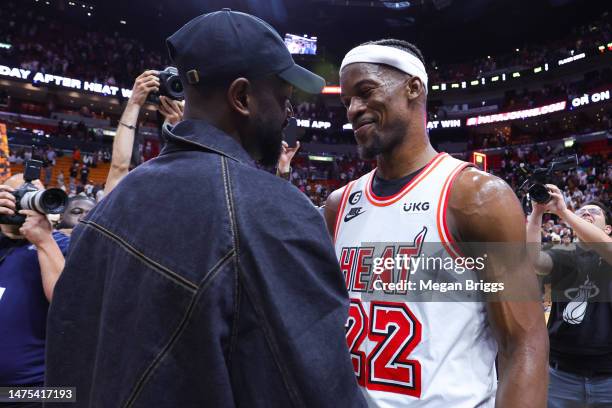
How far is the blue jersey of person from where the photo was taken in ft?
7.96

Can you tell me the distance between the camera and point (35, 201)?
7.36ft

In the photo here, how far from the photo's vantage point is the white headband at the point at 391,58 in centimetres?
196

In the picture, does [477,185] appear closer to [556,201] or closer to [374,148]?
[374,148]

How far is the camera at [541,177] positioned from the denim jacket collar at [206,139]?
9.66 feet

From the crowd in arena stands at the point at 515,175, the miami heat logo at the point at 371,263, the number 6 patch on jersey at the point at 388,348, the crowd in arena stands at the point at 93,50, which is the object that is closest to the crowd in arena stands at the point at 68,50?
the crowd in arena stands at the point at 93,50

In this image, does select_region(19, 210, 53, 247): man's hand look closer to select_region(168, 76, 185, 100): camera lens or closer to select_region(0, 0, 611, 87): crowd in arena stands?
select_region(168, 76, 185, 100): camera lens

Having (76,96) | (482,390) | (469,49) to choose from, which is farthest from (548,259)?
(469,49)

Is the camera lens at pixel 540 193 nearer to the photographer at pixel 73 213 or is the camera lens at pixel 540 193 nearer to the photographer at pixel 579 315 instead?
the photographer at pixel 579 315

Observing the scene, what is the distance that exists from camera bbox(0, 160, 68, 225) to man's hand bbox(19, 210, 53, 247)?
28 millimetres

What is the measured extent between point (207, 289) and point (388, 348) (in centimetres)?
101

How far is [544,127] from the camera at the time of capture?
2927cm

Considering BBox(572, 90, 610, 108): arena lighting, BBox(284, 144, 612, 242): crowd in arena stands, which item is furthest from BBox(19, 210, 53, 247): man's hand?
BBox(572, 90, 610, 108): arena lighting

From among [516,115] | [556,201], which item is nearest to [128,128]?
[556,201]

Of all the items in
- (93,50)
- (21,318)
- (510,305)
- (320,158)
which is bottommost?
(21,318)
